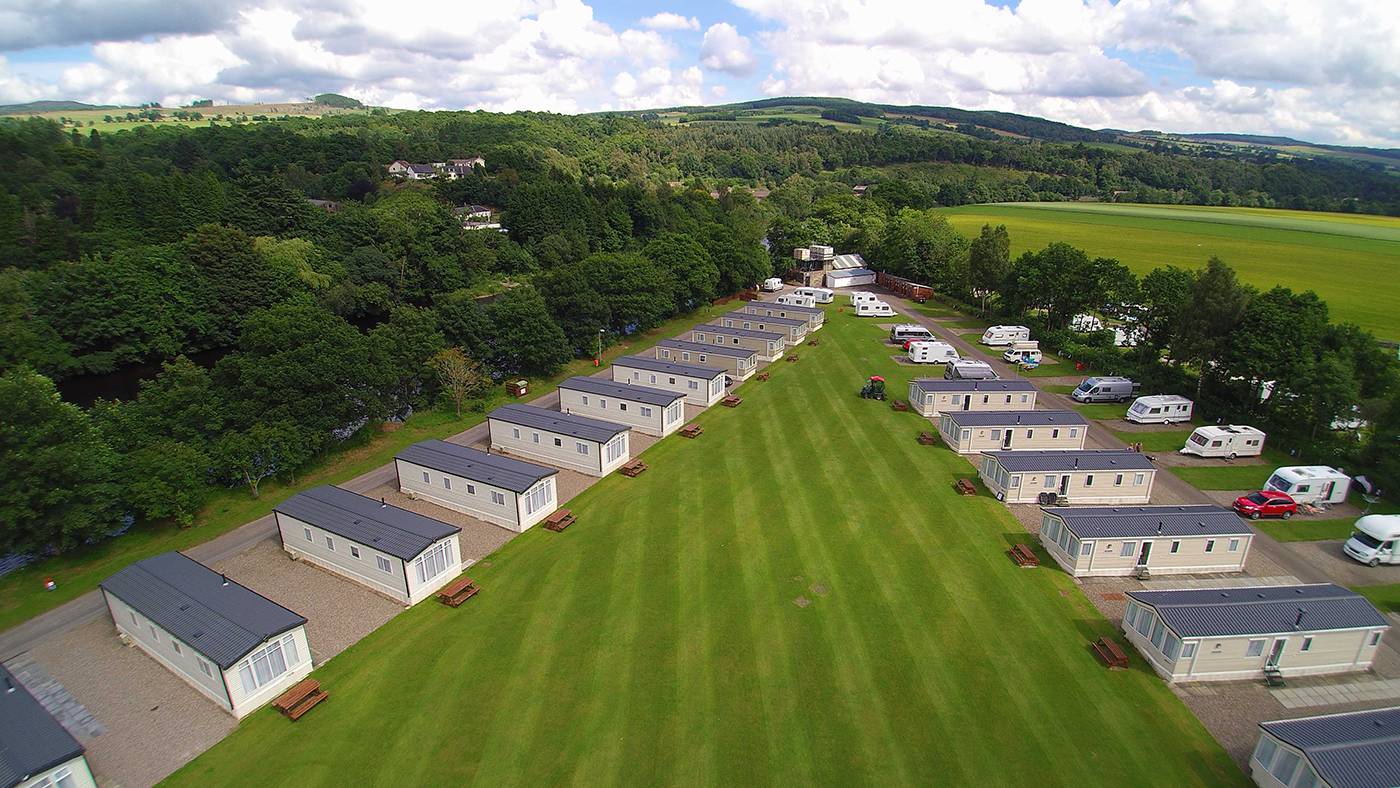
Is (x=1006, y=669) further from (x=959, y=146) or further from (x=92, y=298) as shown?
(x=959, y=146)

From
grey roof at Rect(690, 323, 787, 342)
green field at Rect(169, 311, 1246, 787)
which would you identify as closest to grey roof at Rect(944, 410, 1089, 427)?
green field at Rect(169, 311, 1246, 787)

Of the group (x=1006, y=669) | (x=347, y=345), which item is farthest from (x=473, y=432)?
(x=1006, y=669)

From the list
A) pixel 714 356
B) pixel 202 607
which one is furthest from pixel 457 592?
pixel 714 356

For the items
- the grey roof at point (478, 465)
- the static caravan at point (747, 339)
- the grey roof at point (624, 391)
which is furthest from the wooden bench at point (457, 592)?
the static caravan at point (747, 339)

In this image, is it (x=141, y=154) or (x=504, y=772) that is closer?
(x=504, y=772)

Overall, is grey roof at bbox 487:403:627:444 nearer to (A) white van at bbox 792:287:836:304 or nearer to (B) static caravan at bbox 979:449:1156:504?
(B) static caravan at bbox 979:449:1156:504

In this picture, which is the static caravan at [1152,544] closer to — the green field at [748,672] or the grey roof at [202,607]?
the green field at [748,672]
